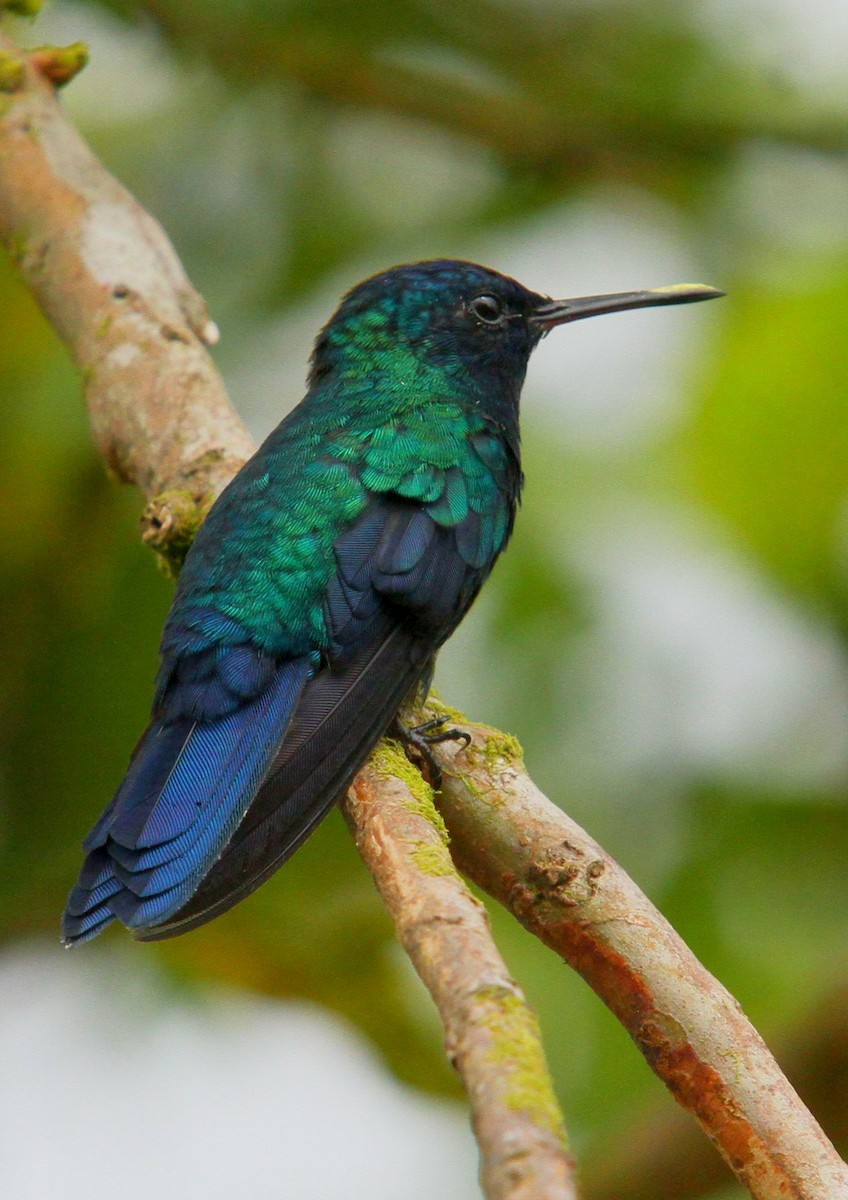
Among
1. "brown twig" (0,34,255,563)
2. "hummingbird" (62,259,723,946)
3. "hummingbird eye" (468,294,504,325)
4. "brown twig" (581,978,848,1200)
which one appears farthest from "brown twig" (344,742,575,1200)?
"hummingbird eye" (468,294,504,325)

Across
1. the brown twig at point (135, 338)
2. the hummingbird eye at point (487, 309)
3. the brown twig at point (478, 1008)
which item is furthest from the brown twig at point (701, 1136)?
the hummingbird eye at point (487, 309)

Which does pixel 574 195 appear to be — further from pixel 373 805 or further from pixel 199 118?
pixel 373 805

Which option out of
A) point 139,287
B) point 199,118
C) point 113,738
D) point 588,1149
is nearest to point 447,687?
point 113,738

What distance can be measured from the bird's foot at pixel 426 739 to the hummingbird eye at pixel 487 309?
142 centimetres

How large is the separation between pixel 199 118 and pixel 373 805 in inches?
151

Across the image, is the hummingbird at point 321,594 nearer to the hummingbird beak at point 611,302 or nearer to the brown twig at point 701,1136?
the hummingbird beak at point 611,302

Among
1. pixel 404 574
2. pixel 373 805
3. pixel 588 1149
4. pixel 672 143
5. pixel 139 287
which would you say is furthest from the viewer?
pixel 672 143

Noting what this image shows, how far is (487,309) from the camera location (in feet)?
13.3

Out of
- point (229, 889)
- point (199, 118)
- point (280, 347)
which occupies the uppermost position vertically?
point (199, 118)

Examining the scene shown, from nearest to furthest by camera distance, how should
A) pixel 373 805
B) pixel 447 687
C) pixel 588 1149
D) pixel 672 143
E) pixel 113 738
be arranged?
pixel 373 805, pixel 588 1149, pixel 113 738, pixel 447 687, pixel 672 143

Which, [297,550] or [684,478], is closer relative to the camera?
[297,550]

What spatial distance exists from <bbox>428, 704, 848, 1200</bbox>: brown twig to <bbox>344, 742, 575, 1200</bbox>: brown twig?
201 mm

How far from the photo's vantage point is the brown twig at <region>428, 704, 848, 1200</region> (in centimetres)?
221

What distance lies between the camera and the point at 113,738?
4.74 m
